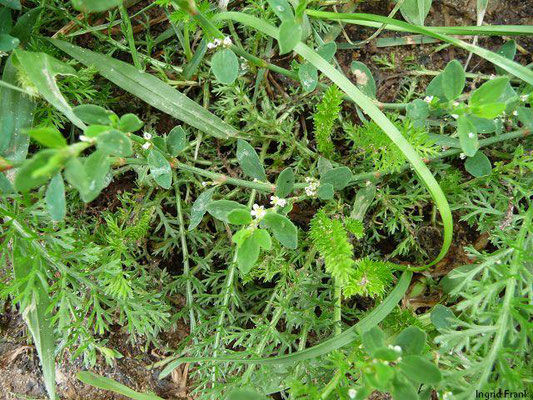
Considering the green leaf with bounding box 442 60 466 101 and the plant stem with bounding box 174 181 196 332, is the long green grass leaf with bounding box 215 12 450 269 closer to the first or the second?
the green leaf with bounding box 442 60 466 101

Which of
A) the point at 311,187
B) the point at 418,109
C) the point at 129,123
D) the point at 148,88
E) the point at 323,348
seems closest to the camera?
the point at 129,123

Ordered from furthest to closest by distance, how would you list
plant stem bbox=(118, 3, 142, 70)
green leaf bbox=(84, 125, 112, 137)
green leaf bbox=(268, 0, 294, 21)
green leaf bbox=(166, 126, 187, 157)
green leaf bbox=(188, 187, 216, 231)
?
plant stem bbox=(118, 3, 142, 70) → green leaf bbox=(188, 187, 216, 231) → green leaf bbox=(166, 126, 187, 157) → green leaf bbox=(268, 0, 294, 21) → green leaf bbox=(84, 125, 112, 137)

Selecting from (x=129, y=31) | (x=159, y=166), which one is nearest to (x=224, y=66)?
(x=159, y=166)

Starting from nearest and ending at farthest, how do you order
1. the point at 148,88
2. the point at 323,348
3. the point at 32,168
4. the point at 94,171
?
the point at 32,168 → the point at 94,171 → the point at 323,348 → the point at 148,88

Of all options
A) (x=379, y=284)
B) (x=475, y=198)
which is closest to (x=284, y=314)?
(x=379, y=284)

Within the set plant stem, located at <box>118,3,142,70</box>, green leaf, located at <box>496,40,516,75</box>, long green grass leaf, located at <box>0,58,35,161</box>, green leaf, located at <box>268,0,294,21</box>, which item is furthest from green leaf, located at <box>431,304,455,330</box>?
long green grass leaf, located at <box>0,58,35,161</box>

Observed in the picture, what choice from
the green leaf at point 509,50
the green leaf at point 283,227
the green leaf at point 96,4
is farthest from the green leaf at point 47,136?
the green leaf at point 509,50

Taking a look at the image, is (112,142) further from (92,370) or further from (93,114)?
(92,370)
